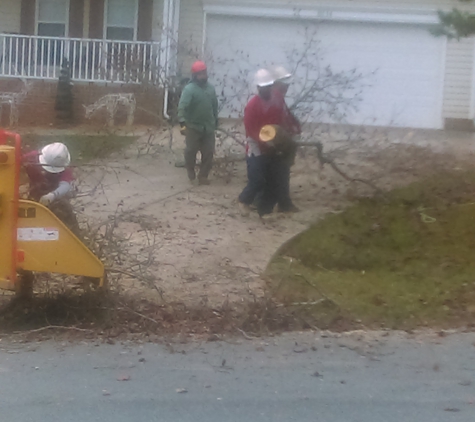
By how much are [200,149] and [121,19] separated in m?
7.45

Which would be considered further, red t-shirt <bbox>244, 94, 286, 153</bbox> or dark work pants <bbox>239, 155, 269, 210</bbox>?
dark work pants <bbox>239, 155, 269, 210</bbox>

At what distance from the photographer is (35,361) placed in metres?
5.35

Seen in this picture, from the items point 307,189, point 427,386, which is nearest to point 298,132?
point 307,189

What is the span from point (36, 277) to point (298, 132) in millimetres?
3681

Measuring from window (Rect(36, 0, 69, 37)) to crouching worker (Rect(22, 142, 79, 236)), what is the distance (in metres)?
11.0

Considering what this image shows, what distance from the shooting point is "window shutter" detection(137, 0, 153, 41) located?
53.4 feet

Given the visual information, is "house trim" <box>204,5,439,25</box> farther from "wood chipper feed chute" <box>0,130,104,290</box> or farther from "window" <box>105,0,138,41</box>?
"wood chipper feed chute" <box>0,130,104,290</box>

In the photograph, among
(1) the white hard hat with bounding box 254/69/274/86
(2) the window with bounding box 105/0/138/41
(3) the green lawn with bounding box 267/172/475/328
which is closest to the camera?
(3) the green lawn with bounding box 267/172/475/328

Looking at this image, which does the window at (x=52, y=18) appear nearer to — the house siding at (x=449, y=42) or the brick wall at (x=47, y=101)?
the brick wall at (x=47, y=101)

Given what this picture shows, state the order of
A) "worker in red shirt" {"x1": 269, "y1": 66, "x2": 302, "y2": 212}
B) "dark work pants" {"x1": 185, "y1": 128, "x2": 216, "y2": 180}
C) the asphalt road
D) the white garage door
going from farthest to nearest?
the white garage door, "dark work pants" {"x1": 185, "y1": 128, "x2": 216, "y2": 180}, "worker in red shirt" {"x1": 269, "y1": 66, "x2": 302, "y2": 212}, the asphalt road

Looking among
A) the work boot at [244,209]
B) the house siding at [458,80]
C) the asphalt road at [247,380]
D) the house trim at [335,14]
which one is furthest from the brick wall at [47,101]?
the asphalt road at [247,380]

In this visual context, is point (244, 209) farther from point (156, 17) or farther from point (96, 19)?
point (96, 19)

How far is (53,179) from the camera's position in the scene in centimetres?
637

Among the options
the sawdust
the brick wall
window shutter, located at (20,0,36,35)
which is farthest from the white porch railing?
the sawdust
